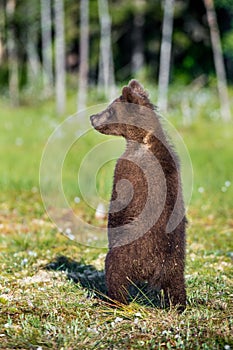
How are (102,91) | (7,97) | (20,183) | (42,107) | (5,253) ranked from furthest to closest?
1. (7,97)
2. (102,91)
3. (42,107)
4. (20,183)
5. (5,253)

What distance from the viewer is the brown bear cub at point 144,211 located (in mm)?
4852

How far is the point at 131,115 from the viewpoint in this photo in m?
5.00

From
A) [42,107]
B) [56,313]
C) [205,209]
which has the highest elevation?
[42,107]

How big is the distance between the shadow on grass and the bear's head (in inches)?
49.8

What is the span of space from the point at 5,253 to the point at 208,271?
2.30 metres

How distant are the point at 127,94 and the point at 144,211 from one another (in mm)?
959

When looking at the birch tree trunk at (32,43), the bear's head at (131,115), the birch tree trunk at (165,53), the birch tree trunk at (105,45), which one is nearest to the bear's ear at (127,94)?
the bear's head at (131,115)

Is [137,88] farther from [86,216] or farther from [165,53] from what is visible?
[165,53]

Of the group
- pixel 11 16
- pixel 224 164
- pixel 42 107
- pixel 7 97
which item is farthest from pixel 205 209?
pixel 11 16

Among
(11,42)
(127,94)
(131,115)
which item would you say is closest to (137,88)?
(127,94)

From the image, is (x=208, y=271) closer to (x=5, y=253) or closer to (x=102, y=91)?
(x=5, y=253)

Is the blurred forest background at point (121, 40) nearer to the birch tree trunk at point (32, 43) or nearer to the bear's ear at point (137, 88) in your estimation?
the birch tree trunk at point (32, 43)

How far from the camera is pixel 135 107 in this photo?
16.3 feet

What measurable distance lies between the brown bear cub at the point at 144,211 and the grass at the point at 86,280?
0.87 feet
